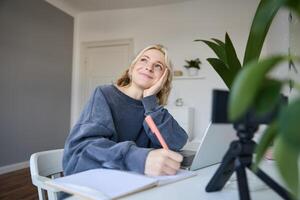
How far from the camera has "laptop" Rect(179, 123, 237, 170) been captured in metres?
0.70

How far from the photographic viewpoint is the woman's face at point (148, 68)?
1108mm

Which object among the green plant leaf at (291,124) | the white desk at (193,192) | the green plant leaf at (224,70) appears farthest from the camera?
the green plant leaf at (224,70)

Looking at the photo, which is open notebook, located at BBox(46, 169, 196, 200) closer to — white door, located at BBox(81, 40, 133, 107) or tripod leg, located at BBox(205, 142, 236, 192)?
tripod leg, located at BBox(205, 142, 236, 192)

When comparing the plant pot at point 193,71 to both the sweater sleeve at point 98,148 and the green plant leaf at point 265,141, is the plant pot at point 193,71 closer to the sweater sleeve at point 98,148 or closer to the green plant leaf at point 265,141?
the sweater sleeve at point 98,148

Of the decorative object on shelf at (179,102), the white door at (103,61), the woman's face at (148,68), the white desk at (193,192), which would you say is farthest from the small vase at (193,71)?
the white desk at (193,192)

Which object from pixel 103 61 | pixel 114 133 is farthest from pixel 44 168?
pixel 103 61

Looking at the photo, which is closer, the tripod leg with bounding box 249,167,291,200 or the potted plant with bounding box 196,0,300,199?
the potted plant with bounding box 196,0,300,199

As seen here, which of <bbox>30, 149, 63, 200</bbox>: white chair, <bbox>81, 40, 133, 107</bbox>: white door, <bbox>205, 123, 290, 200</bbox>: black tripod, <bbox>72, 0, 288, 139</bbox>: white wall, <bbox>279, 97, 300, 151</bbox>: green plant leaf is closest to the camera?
<bbox>279, 97, 300, 151</bbox>: green plant leaf

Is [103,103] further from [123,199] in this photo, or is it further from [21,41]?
[21,41]

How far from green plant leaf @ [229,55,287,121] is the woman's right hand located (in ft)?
1.61

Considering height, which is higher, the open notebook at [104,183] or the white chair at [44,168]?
the open notebook at [104,183]

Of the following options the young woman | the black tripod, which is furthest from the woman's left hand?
the black tripod

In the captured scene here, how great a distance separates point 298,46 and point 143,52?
3.02ft

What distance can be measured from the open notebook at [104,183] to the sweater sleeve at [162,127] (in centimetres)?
42
